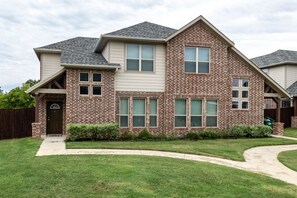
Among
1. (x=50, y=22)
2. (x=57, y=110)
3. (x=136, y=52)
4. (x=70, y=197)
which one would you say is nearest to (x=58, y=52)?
(x=50, y=22)

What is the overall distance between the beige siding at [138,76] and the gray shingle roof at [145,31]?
2.02ft

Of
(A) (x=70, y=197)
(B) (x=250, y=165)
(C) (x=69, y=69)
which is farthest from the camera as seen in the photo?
(C) (x=69, y=69)

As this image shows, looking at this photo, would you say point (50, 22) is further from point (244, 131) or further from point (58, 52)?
point (244, 131)

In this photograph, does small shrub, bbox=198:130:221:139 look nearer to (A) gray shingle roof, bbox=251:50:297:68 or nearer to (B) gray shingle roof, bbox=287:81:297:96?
(B) gray shingle roof, bbox=287:81:297:96

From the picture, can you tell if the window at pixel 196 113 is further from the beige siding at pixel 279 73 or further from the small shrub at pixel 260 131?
the beige siding at pixel 279 73

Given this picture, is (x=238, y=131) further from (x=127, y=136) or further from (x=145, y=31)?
(x=145, y=31)

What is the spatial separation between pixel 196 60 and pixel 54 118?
9591 millimetres

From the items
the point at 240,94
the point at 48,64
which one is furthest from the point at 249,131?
the point at 48,64

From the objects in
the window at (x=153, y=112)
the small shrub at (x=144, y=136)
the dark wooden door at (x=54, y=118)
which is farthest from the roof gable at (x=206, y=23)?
the dark wooden door at (x=54, y=118)

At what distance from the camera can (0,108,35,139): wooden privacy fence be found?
1900cm

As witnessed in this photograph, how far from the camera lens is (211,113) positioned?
19.7 m

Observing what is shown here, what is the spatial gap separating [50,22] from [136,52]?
6.74m

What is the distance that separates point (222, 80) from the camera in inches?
779

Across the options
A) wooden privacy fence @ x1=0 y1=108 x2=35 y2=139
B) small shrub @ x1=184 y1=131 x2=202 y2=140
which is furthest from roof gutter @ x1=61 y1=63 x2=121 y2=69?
small shrub @ x1=184 y1=131 x2=202 y2=140
